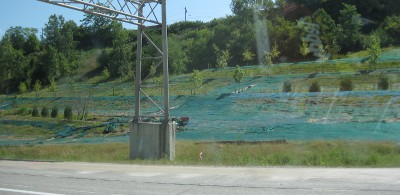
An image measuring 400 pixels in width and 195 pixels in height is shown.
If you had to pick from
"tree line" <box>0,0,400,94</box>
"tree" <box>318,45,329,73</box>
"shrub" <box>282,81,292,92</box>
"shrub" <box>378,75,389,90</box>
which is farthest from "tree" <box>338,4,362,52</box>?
"shrub" <box>378,75,389,90</box>

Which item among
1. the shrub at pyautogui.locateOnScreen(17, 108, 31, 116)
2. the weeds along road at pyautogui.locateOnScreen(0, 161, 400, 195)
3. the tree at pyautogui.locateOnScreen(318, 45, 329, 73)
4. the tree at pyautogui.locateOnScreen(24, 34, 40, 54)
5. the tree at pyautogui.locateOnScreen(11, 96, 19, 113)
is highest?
the tree at pyautogui.locateOnScreen(24, 34, 40, 54)

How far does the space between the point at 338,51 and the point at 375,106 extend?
25.0m

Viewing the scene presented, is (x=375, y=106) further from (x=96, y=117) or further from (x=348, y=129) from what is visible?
(x=96, y=117)

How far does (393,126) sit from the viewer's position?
2817 centimetres

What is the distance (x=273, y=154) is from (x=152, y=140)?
623cm

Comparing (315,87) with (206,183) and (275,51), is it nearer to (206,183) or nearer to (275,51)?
(275,51)

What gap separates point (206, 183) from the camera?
12.0 metres

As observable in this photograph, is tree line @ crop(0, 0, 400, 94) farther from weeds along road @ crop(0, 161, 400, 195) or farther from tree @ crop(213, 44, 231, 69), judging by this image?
weeds along road @ crop(0, 161, 400, 195)

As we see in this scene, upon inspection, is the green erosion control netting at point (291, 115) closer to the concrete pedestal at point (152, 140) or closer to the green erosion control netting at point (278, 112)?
the green erosion control netting at point (278, 112)

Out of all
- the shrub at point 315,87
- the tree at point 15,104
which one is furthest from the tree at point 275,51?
the tree at point 15,104

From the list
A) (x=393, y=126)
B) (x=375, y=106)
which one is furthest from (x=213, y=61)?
(x=393, y=126)

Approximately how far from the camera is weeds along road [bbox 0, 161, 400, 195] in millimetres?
10461

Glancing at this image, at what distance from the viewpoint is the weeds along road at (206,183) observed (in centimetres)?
1046

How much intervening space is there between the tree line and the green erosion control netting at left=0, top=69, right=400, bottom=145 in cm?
1233
